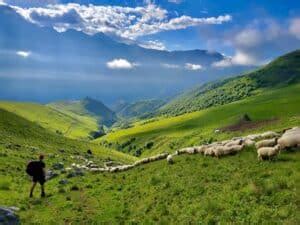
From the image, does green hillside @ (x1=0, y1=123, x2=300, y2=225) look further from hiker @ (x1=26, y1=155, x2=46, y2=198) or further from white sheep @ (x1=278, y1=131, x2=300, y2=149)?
hiker @ (x1=26, y1=155, x2=46, y2=198)

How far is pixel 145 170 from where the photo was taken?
4794cm

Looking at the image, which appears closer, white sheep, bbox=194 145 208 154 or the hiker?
the hiker

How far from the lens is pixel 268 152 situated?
35156 mm

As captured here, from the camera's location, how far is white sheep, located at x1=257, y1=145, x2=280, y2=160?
35.0 meters

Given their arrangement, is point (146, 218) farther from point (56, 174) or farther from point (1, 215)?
point (56, 174)

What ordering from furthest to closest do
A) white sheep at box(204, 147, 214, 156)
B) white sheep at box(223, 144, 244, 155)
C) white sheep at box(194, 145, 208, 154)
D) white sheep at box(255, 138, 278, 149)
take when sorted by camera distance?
white sheep at box(194, 145, 208, 154) < white sheep at box(204, 147, 214, 156) < white sheep at box(223, 144, 244, 155) < white sheep at box(255, 138, 278, 149)

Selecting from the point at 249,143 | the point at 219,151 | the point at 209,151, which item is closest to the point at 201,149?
the point at 209,151

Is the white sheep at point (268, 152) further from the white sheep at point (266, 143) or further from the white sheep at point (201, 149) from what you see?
the white sheep at point (201, 149)

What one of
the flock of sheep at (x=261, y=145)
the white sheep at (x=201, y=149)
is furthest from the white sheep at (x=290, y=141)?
the white sheep at (x=201, y=149)

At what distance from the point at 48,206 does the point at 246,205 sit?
687 inches

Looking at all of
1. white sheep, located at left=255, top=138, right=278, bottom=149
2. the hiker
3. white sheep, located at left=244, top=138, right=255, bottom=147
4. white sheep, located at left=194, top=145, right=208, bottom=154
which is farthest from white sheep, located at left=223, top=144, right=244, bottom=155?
the hiker

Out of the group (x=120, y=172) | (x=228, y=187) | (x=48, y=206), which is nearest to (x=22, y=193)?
(x=48, y=206)

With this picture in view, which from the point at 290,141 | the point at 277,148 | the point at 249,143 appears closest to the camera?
the point at 277,148

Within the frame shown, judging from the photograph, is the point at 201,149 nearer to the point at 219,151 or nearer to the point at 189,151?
the point at 189,151
